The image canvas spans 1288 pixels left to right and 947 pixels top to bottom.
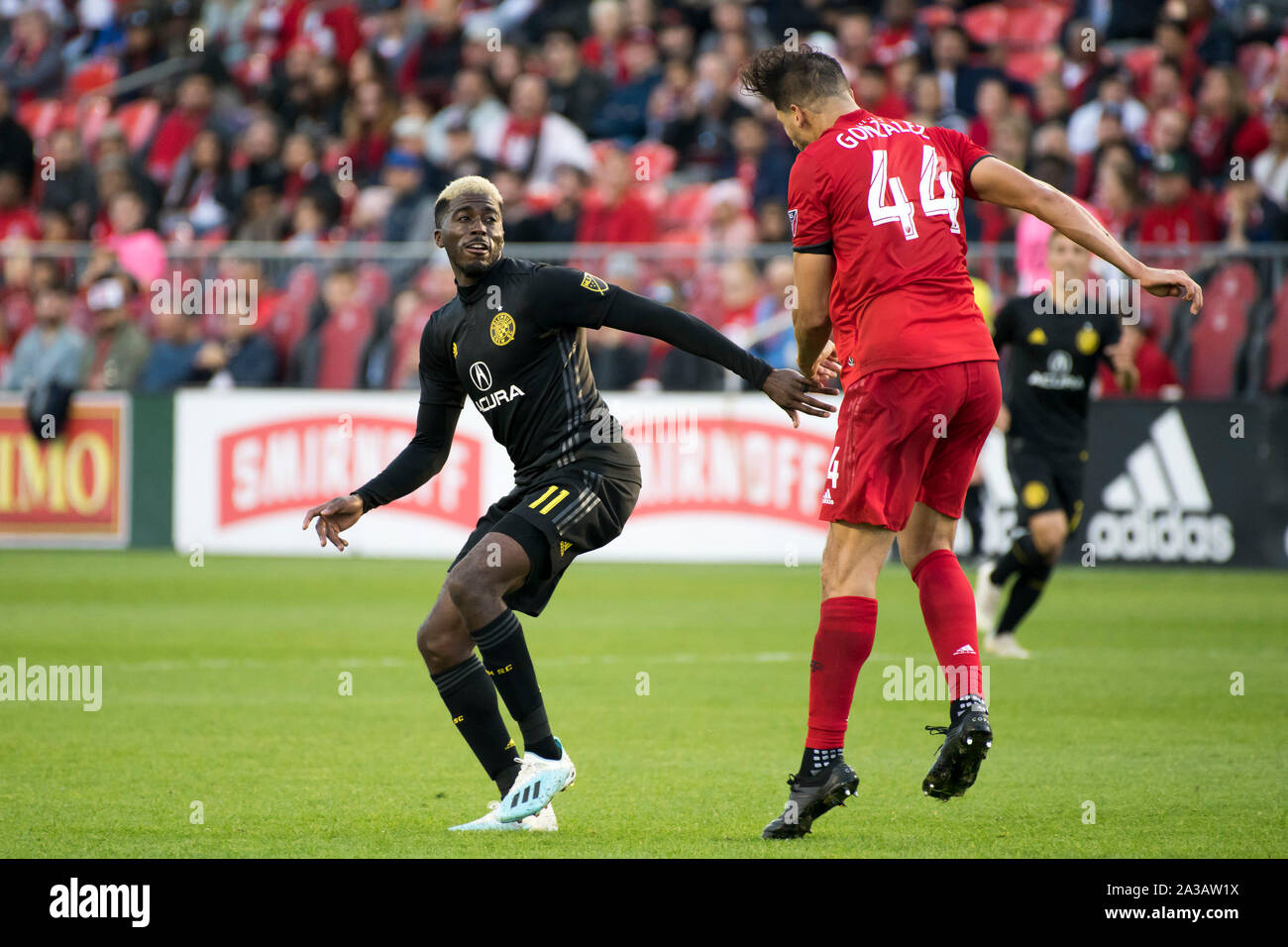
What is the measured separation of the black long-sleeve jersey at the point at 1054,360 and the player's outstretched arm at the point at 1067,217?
17.1 feet

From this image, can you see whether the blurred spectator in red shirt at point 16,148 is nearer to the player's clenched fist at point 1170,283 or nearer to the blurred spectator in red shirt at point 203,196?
the blurred spectator in red shirt at point 203,196

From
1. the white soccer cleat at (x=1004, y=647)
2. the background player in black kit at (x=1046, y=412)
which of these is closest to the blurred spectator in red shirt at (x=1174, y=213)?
the background player in black kit at (x=1046, y=412)

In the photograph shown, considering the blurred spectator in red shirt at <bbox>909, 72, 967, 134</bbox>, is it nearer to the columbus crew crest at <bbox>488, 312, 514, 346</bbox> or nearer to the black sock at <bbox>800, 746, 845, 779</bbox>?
the columbus crew crest at <bbox>488, 312, 514, 346</bbox>

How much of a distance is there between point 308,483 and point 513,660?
11318 mm

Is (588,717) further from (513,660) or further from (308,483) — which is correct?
(308,483)

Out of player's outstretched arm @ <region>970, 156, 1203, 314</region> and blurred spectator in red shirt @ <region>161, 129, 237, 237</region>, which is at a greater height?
blurred spectator in red shirt @ <region>161, 129, 237, 237</region>

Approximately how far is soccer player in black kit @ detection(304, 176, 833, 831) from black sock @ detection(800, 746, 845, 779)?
2.66 ft

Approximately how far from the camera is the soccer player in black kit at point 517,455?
18.8ft

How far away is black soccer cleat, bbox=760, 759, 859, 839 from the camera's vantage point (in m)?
→ 5.42

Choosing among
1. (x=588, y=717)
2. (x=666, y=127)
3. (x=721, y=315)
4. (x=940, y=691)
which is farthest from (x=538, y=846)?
(x=666, y=127)

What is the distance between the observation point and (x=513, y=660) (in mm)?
5836

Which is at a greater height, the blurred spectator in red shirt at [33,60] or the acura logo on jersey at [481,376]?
the blurred spectator in red shirt at [33,60]

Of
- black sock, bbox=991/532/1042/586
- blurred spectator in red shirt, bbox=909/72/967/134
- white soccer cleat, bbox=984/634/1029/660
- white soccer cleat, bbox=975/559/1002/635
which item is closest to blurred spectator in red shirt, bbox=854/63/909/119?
blurred spectator in red shirt, bbox=909/72/967/134

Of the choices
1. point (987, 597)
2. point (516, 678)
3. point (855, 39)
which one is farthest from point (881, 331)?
point (855, 39)
